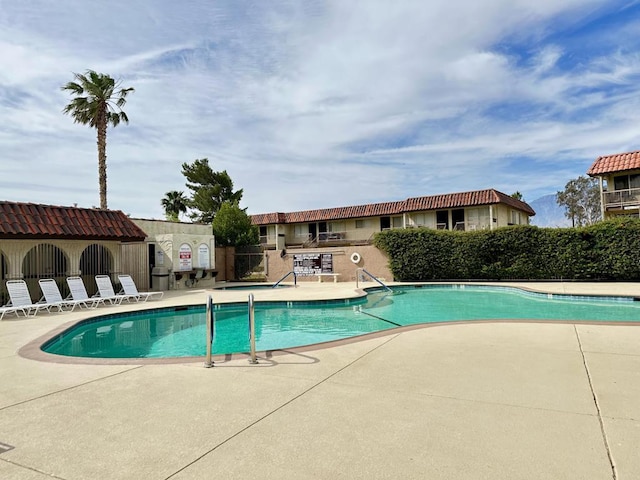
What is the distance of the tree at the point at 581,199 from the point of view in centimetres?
5081

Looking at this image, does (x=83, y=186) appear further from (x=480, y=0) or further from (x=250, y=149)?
(x=480, y=0)

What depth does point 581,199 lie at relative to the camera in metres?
52.6

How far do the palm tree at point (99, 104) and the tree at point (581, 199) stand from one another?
51.6 metres

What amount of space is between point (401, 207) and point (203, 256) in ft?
56.4

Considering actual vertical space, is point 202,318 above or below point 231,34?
below

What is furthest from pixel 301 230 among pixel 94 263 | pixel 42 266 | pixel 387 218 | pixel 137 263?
pixel 42 266

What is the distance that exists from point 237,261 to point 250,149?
735 cm

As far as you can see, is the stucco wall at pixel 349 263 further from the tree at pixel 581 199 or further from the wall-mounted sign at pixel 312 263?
the tree at pixel 581 199

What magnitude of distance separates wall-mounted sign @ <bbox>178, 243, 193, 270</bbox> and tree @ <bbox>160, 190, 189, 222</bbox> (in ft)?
75.6

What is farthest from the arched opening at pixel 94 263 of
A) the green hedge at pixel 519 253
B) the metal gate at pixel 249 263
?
the green hedge at pixel 519 253

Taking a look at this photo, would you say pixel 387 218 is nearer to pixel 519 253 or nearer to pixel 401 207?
pixel 401 207

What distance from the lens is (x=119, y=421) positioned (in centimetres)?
355

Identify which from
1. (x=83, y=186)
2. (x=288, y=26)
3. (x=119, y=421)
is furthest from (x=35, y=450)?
(x=83, y=186)

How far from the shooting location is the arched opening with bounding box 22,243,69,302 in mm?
15477
